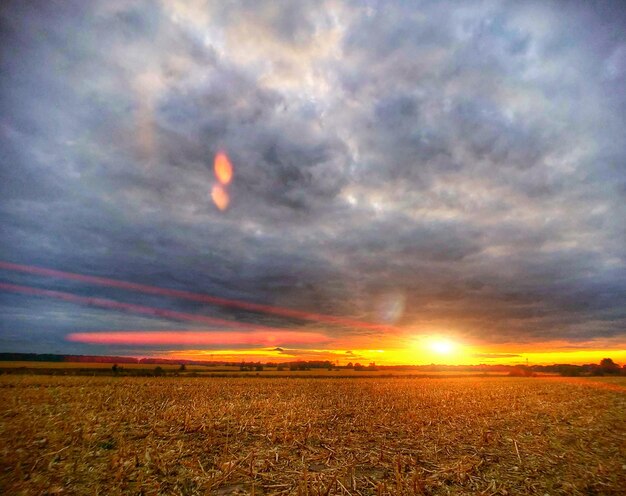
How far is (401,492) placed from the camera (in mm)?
8648

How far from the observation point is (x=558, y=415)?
20.8 m

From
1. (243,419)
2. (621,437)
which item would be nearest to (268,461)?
(243,419)

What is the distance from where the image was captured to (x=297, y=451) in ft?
39.4

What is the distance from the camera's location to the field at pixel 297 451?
904 centimetres

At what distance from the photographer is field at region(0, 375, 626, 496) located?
9.04 m

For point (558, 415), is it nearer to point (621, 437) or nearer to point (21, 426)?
point (621, 437)

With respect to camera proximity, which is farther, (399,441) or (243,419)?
(243,419)

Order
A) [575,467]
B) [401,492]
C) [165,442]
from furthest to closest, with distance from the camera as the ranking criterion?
[165,442] → [575,467] → [401,492]

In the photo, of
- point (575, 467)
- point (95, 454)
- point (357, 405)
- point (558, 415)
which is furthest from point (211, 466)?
point (558, 415)

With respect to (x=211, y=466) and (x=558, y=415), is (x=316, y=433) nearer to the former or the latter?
(x=211, y=466)

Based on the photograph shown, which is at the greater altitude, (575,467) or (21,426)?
(21,426)

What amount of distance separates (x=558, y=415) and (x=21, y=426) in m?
28.6

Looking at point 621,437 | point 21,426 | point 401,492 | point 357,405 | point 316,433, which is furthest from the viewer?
point 357,405

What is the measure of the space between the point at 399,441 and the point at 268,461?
598cm
